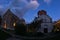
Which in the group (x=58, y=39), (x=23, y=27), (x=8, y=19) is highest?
(x=8, y=19)

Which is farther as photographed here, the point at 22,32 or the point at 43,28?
the point at 43,28

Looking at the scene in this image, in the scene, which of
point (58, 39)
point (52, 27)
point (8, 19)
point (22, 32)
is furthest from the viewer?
point (8, 19)

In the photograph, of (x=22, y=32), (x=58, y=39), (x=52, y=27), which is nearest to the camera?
(x=58, y=39)

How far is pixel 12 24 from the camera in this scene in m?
66.8

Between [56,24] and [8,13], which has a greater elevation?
[8,13]

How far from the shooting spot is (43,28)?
6362 cm

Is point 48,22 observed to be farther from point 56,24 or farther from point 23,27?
point 23,27

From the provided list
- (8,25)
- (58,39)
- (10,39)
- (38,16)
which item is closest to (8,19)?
(8,25)

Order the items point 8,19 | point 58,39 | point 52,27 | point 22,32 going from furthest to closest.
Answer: point 8,19
point 52,27
point 22,32
point 58,39

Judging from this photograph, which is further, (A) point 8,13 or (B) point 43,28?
(A) point 8,13

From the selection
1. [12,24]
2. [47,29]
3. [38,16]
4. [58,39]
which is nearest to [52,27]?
[47,29]

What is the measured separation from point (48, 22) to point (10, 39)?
28.2m

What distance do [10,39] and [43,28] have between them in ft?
86.8

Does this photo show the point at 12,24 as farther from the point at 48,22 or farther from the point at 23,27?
the point at 23,27
